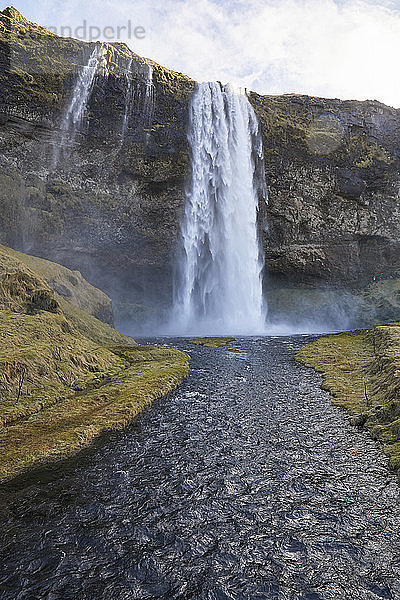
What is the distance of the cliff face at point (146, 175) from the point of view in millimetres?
43188

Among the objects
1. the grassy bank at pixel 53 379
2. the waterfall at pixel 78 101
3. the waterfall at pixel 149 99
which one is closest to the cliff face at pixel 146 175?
the waterfall at pixel 149 99

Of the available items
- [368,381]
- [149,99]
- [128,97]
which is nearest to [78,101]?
[128,97]

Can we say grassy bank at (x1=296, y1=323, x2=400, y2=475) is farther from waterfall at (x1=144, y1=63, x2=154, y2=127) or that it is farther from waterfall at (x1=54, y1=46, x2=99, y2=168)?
waterfall at (x1=54, y1=46, x2=99, y2=168)

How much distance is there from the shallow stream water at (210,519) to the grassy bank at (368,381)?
2.49 ft

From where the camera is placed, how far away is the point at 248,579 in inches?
205

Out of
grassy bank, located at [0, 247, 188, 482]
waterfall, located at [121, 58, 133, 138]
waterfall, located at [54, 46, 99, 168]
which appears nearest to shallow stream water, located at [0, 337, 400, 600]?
grassy bank, located at [0, 247, 188, 482]

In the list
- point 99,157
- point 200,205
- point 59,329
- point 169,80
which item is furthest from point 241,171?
point 59,329

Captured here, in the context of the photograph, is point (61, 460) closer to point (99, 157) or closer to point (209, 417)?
point (209, 417)

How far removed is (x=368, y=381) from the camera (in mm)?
16484

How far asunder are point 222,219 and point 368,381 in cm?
3772

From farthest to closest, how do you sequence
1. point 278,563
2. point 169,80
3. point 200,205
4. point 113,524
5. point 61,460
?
point 200,205 < point 169,80 < point 61,460 < point 113,524 < point 278,563

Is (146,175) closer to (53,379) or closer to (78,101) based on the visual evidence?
(78,101)

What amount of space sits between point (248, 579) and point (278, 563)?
60 centimetres

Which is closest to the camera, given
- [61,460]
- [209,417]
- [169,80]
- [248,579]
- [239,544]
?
[248,579]
